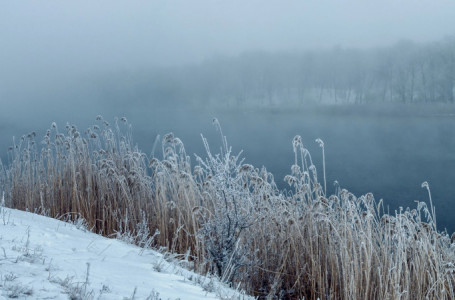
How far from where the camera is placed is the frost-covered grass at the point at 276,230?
12.9 ft

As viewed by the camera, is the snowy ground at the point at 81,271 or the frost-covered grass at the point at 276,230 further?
the frost-covered grass at the point at 276,230

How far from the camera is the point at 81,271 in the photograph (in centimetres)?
246

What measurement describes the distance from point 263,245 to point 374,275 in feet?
3.35

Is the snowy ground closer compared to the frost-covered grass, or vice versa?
the snowy ground

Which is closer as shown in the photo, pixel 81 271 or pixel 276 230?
pixel 81 271

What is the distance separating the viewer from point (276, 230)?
463cm

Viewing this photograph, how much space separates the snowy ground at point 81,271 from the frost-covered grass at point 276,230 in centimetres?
24

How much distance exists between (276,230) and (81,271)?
98.0 inches

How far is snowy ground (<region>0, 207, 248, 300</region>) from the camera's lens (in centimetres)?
212

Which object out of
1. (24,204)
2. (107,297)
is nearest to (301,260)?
(107,297)

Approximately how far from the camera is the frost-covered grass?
3.93 m

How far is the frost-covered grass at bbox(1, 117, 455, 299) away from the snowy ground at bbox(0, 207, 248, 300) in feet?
0.78

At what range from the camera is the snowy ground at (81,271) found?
83.4 inches

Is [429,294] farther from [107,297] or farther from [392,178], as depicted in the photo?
[392,178]
